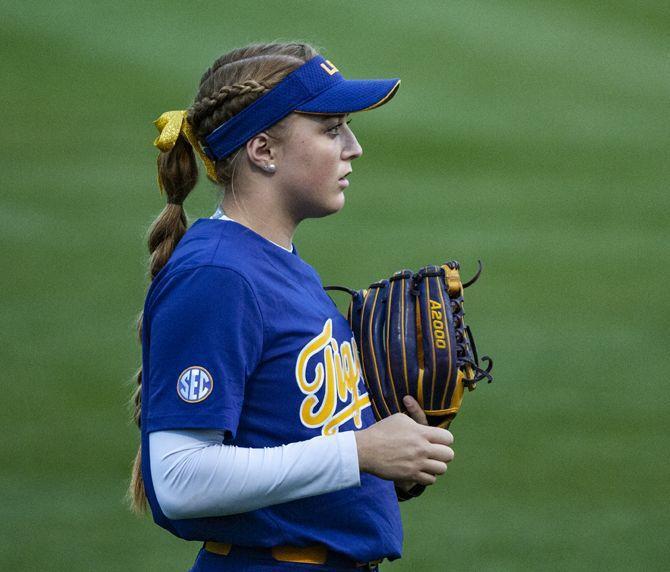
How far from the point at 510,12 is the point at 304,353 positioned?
196cm

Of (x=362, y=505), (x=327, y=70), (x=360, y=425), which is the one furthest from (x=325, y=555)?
(x=327, y=70)

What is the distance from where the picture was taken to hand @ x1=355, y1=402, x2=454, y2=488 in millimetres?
1399

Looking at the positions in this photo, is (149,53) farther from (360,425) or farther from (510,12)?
(360,425)

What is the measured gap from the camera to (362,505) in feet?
4.93

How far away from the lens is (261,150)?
5.15ft

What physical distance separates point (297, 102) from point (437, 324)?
429mm

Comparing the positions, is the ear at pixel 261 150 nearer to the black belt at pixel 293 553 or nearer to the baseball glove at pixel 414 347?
the baseball glove at pixel 414 347

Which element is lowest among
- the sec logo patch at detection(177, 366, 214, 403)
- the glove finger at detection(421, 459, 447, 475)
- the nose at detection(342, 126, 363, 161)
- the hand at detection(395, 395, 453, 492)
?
the glove finger at detection(421, 459, 447, 475)

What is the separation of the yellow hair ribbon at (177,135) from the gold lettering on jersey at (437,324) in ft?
1.35

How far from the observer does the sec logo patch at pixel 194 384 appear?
1341mm

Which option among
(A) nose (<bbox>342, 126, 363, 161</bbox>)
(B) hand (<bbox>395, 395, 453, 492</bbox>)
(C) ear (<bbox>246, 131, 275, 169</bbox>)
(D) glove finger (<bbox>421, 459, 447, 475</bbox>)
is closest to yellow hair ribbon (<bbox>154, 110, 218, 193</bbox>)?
(C) ear (<bbox>246, 131, 275, 169</bbox>)

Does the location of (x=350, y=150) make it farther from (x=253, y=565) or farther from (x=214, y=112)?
(x=253, y=565)

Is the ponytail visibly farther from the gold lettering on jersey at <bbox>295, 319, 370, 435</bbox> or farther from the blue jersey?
the gold lettering on jersey at <bbox>295, 319, 370, 435</bbox>

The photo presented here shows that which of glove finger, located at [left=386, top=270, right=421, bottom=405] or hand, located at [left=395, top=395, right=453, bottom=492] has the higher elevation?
glove finger, located at [left=386, top=270, right=421, bottom=405]
